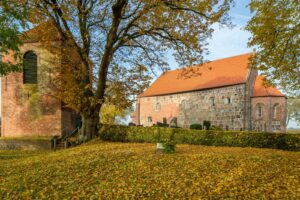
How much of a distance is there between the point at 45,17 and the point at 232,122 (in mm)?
22947

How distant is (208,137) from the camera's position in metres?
15.8

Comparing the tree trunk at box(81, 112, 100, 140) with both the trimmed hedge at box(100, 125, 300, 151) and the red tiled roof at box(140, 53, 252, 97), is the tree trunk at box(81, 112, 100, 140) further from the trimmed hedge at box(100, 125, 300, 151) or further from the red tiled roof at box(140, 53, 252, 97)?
the red tiled roof at box(140, 53, 252, 97)

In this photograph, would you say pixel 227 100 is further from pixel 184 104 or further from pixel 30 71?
pixel 30 71

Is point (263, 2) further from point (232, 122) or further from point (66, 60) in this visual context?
point (232, 122)

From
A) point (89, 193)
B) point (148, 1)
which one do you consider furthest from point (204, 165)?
point (148, 1)

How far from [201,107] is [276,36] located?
19990 mm

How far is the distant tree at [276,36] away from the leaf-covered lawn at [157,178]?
7.41 metres

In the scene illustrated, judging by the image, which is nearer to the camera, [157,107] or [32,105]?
[32,105]

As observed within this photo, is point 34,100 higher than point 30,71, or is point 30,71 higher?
point 30,71

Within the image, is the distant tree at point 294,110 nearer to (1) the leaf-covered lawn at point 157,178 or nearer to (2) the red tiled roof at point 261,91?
(2) the red tiled roof at point 261,91

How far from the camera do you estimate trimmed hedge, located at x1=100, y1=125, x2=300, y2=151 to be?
14.4 m

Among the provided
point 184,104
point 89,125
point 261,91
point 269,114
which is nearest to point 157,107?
point 184,104

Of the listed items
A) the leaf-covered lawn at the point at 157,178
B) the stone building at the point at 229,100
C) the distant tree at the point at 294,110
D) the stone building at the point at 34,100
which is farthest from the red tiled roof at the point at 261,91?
the distant tree at the point at 294,110

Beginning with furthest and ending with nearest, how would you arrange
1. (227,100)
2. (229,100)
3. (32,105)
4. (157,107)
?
(157,107) < (227,100) < (229,100) < (32,105)
